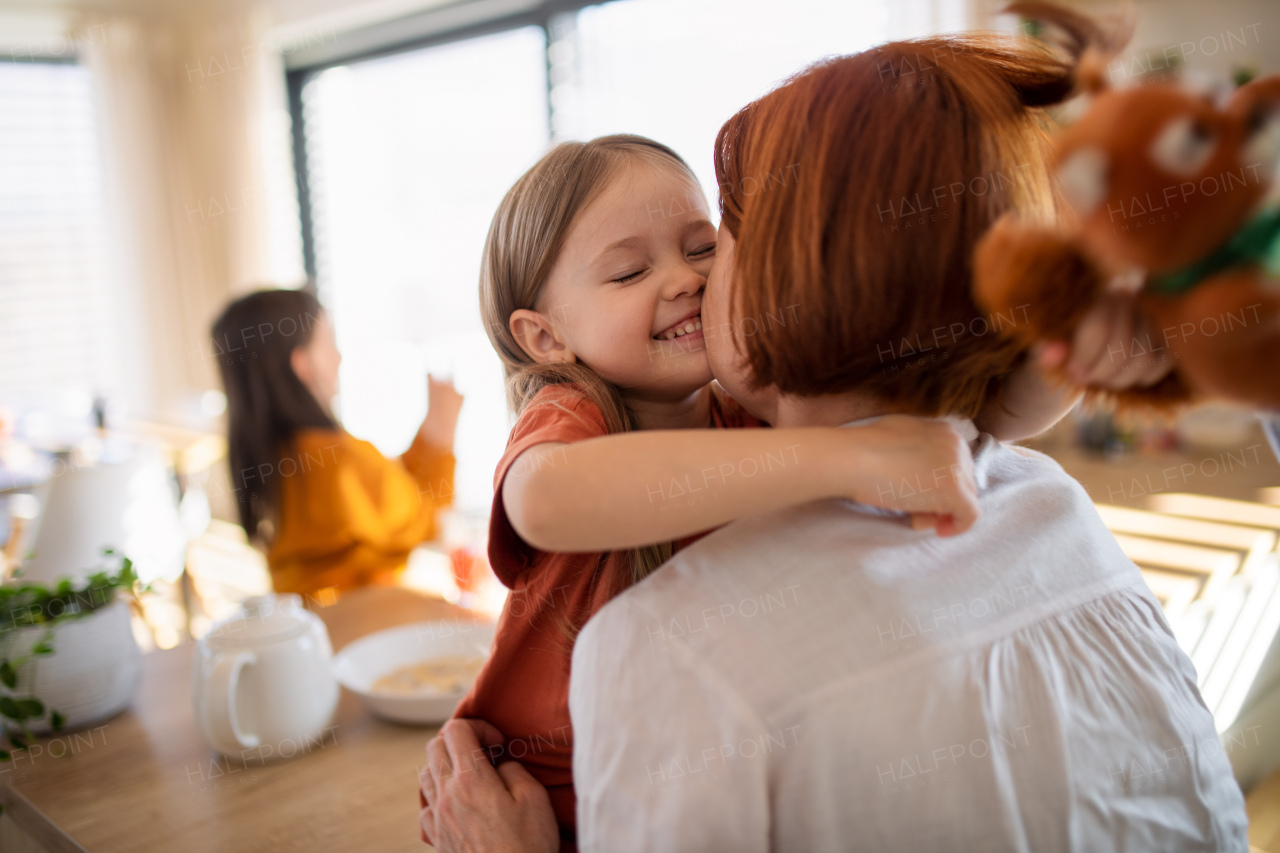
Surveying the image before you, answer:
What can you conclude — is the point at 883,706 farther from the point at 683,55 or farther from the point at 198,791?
the point at 683,55

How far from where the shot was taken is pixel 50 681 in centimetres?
108

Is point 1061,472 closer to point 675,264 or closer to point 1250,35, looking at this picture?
point 675,264

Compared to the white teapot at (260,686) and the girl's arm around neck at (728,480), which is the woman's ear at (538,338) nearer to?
the girl's arm around neck at (728,480)

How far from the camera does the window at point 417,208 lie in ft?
14.9

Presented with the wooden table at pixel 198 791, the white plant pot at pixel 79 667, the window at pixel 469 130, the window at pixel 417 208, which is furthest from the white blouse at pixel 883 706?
the window at pixel 417 208

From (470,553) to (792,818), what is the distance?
1318 mm

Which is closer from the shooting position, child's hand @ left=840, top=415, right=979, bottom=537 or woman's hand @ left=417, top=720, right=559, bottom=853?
child's hand @ left=840, top=415, right=979, bottom=537

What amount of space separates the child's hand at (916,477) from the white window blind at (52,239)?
6.20m

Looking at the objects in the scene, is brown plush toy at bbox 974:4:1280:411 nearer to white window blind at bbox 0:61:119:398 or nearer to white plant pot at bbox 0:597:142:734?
white plant pot at bbox 0:597:142:734

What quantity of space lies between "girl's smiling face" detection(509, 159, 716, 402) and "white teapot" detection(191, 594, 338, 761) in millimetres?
482

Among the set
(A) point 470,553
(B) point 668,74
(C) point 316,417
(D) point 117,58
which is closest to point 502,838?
(A) point 470,553

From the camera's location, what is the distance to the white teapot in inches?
39.1

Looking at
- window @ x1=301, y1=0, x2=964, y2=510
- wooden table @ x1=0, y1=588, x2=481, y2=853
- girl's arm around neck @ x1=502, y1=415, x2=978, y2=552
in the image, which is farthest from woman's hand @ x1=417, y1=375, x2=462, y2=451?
girl's arm around neck @ x1=502, y1=415, x2=978, y2=552

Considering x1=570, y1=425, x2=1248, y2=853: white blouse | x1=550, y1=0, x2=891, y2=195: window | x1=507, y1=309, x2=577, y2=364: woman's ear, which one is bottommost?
x1=570, y1=425, x2=1248, y2=853: white blouse
